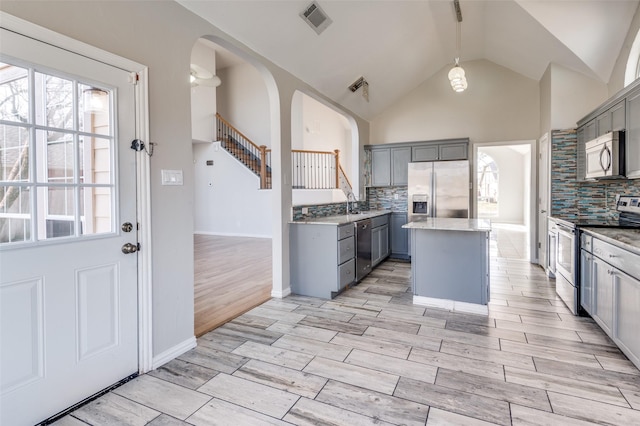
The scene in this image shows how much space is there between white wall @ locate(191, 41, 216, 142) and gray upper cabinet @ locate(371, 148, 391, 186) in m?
4.78

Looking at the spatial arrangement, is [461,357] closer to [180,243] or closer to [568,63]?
[180,243]

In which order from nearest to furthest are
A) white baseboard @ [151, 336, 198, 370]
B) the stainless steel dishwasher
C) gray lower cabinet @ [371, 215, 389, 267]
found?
1. white baseboard @ [151, 336, 198, 370]
2. the stainless steel dishwasher
3. gray lower cabinet @ [371, 215, 389, 267]

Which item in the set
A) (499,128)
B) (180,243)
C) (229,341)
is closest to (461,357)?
(229,341)

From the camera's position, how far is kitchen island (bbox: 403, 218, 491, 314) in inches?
132

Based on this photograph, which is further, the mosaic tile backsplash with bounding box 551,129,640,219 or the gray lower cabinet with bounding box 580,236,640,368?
the mosaic tile backsplash with bounding box 551,129,640,219

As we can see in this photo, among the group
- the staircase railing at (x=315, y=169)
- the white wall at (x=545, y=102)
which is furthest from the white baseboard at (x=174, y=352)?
the staircase railing at (x=315, y=169)

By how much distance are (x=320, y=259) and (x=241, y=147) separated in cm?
647

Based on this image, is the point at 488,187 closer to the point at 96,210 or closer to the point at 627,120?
the point at 627,120

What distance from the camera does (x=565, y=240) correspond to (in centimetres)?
351

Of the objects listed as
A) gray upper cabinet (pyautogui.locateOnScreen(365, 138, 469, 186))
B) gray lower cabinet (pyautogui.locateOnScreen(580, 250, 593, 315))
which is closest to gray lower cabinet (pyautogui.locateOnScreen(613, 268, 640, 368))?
gray lower cabinet (pyautogui.locateOnScreen(580, 250, 593, 315))

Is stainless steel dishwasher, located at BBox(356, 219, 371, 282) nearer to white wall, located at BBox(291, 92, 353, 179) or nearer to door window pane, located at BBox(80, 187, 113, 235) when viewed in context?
door window pane, located at BBox(80, 187, 113, 235)

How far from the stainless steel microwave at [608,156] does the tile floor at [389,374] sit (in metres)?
1.45

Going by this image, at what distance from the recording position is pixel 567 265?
343 centimetres

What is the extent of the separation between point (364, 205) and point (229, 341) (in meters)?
4.20
